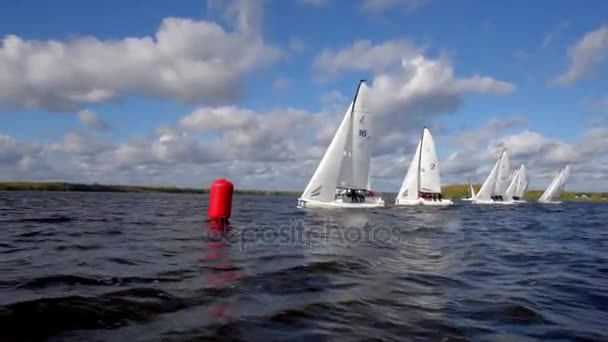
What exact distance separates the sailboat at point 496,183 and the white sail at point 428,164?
89.3 feet

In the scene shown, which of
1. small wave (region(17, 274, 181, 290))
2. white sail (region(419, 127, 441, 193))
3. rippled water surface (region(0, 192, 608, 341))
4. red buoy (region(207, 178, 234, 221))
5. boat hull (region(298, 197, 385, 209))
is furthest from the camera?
white sail (region(419, 127, 441, 193))

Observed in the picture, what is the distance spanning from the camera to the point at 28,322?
6.29 m

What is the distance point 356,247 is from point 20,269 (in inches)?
389

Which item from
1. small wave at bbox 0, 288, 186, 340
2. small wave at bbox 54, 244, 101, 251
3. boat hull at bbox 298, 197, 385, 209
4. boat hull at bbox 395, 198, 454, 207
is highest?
boat hull at bbox 395, 198, 454, 207

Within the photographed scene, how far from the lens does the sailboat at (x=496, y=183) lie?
295 ft

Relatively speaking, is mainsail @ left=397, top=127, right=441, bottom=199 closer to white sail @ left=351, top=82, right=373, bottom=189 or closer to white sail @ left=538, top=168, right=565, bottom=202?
white sail @ left=351, top=82, right=373, bottom=189

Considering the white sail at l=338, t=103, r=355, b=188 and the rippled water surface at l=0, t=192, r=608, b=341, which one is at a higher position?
the white sail at l=338, t=103, r=355, b=188

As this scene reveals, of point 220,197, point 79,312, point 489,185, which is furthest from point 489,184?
point 79,312

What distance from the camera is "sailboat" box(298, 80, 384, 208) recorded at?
43.7 metres

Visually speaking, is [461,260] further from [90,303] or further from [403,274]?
[90,303]

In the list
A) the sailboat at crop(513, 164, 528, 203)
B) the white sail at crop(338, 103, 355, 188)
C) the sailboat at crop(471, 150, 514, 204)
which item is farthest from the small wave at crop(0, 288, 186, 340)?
the sailboat at crop(513, 164, 528, 203)

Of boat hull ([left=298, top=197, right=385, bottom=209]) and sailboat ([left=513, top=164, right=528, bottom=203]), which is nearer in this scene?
boat hull ([left=298, top=197, right=385, bottom=209])

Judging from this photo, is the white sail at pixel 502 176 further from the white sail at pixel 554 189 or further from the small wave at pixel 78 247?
the small wave at pixel 78 247

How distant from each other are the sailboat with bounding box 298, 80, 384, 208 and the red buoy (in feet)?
68.0
